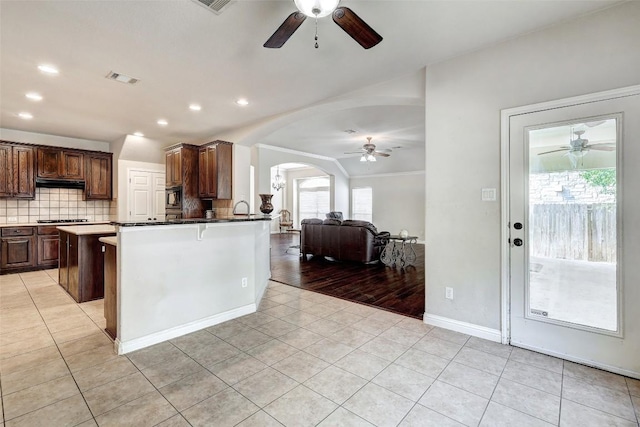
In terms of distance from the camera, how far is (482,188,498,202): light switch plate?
2.73 m

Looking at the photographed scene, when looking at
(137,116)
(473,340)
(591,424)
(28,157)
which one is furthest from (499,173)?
(28,157)

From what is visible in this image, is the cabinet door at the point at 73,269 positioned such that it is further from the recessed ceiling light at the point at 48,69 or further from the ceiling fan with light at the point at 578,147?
the ceiling fan with light at the point at 578,147

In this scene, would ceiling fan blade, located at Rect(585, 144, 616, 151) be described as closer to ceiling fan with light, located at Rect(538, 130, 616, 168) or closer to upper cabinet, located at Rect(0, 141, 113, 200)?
ceiling fan with light, located at Rect(538, 130, 616, 168)

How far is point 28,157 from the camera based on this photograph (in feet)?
18.2

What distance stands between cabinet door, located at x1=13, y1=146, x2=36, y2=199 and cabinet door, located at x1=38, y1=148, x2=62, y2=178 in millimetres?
111

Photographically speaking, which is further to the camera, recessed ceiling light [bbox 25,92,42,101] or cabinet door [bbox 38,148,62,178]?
cabinet door [bbox 38,148,62,178]

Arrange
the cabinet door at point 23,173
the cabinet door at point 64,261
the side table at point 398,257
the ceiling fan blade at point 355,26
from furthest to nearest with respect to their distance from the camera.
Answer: the side table at point 398,257 → the cabinet door at point 23,173 → the cabinet door at point 64,261 → the ceiling fan blade at point 355,26

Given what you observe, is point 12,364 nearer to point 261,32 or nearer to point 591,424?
point 261,32

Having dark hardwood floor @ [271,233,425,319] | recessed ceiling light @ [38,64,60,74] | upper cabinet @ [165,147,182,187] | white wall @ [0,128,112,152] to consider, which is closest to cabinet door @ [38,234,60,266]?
white wall @ [0,128,112,152]

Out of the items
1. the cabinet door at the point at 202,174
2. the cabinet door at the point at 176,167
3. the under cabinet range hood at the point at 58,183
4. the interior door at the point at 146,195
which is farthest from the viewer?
the interior door at the point at 146,195

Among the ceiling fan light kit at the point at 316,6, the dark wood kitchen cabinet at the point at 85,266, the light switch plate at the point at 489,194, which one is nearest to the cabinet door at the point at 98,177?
the dark wood kitchen cabinet at the point at 85,266

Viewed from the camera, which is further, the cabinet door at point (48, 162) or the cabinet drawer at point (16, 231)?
the cabinet door at point (48, 162)

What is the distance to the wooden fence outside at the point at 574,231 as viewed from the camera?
2283 mm

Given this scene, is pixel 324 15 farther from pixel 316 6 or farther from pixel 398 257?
pixel 398 257
